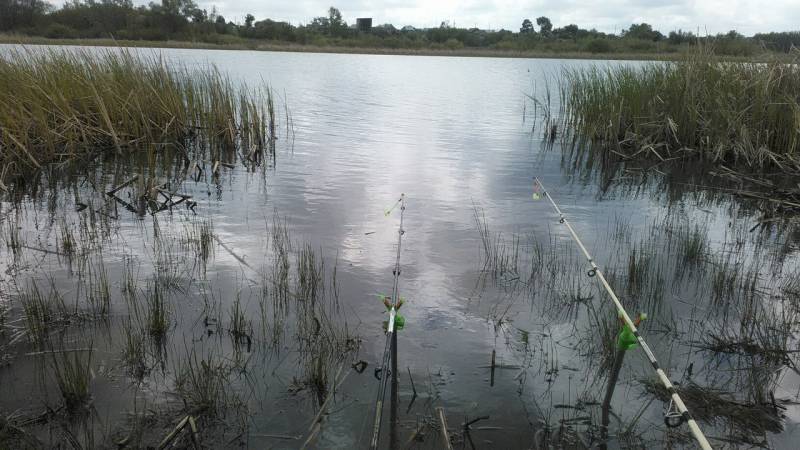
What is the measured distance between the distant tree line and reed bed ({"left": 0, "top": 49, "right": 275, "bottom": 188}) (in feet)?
175

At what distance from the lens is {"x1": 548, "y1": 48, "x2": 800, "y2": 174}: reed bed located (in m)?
12.9

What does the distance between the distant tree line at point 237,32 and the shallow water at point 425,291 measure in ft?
177

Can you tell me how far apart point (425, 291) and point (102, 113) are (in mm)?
9434

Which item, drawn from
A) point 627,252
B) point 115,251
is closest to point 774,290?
point 627,252

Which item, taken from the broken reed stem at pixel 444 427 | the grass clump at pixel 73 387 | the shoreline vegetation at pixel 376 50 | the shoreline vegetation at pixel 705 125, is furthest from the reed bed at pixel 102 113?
the shoreline vegetation at pixel 376 50

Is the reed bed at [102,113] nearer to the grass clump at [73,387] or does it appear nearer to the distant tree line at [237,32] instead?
the grass clump at [73,387]

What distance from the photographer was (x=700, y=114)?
566 inches

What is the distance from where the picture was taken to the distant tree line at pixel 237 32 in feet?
225

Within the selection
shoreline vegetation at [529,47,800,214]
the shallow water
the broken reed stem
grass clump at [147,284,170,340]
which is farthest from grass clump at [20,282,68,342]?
shoreline vegetation at [529,47,800,214]

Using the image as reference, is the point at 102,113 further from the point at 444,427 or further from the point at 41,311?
the point at 444,427

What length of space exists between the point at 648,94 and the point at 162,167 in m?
11.7

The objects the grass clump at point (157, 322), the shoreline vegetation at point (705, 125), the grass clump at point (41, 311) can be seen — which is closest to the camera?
the grass clump at point (41, 311)

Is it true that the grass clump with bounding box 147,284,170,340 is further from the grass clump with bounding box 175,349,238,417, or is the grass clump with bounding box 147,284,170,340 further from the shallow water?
the grass clump with bounding box 175,349,238,417

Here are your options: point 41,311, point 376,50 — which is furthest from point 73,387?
point 376,50
